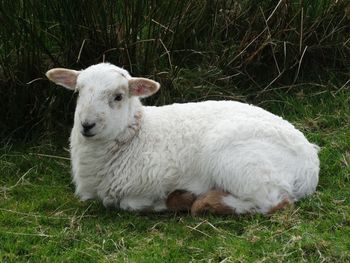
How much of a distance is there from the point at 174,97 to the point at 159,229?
231cm

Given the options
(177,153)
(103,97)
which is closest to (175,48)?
(177,153)

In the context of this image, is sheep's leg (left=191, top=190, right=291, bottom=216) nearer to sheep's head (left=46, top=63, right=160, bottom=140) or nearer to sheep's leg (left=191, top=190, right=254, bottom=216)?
sheep's leg (left=191, top=190, right=254, bottom=216)

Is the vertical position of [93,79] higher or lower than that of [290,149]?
higher

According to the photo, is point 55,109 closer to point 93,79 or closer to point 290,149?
point 93,79

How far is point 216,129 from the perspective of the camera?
549 centimetres

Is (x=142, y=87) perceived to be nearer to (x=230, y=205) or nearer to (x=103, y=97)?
(x=103, y=97)

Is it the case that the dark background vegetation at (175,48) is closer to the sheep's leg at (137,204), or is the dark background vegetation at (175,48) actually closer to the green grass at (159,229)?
the green grass at (159,229)

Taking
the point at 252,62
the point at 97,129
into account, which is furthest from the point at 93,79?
the point at 252,62

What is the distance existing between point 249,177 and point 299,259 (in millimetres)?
839

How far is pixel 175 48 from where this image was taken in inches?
299

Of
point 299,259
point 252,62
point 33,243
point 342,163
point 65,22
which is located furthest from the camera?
point 252,62

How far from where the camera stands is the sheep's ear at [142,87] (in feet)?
18.0

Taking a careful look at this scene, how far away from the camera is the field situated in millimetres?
4906

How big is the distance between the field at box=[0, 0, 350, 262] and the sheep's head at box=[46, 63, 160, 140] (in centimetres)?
68
